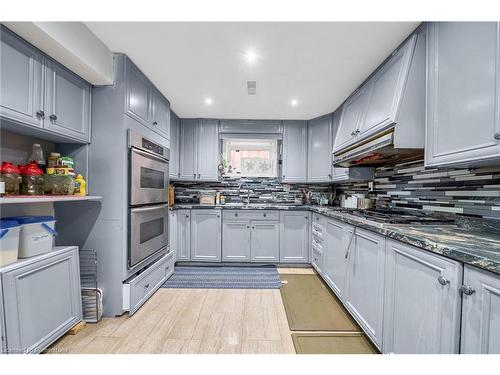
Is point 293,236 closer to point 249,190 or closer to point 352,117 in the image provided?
point 249,190

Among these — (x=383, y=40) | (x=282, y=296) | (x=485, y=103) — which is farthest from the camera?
(x=282, y=296)

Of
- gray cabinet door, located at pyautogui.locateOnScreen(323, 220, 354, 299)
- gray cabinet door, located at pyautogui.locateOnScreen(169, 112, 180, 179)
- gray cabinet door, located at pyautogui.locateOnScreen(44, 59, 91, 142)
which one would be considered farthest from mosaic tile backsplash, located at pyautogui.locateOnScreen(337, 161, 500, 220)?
gray cabinet door, located at pyautogui.locateOnScreen(44, 59, 91, 142)

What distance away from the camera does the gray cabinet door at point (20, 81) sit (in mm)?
1196

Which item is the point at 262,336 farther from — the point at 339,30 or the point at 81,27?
the point at 81,27

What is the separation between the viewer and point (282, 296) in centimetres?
234

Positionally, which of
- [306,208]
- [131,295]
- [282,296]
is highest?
[306,208]

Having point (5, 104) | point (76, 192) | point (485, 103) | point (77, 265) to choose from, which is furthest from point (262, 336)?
point (5, 104)

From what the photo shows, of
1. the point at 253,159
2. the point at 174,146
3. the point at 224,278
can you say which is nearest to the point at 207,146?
the point at 174,146

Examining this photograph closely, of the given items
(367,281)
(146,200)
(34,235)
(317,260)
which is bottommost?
(317,260)

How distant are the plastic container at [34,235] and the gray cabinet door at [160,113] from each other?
4.37 ft

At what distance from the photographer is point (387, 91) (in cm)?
172

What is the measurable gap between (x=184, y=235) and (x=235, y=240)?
765 mm

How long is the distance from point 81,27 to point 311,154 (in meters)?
2.96

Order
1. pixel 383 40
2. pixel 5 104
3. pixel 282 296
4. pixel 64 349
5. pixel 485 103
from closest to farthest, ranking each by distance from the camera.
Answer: pixel 485 103 < pixel 5 104 < pixel 64 349 < pixel 383 40 < pixel 282 296
